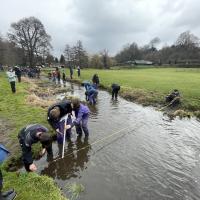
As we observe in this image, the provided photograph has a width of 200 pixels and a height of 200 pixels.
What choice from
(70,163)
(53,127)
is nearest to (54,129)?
(53,127)

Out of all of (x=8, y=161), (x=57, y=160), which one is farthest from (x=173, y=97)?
(x=8, y=161)

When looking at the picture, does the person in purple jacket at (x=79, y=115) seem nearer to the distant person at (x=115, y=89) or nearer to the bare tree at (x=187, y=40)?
the distant person at (x=115, y=89)

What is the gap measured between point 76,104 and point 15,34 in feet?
201

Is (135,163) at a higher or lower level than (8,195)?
lower

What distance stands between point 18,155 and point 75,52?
91.2 m

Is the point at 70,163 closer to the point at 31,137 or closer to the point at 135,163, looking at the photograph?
the point at 135,163

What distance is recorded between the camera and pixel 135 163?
980 cm

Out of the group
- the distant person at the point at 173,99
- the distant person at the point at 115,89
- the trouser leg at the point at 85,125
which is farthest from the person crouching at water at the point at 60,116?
the distant person at the point at 115,89

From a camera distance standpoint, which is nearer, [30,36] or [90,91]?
[90,91]

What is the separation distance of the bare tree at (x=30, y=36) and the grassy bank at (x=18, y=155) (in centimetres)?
5030

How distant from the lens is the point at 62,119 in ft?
35.4

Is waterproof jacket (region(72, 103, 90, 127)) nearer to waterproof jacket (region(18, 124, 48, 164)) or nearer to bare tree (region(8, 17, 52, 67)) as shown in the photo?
waterproof jacket (region(18, 124, 48, 164))

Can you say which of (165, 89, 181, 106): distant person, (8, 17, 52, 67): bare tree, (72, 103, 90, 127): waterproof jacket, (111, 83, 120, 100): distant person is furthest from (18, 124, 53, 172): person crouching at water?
(8, 17, 52, 67): bare tree

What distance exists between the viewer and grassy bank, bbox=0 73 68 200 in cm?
725
